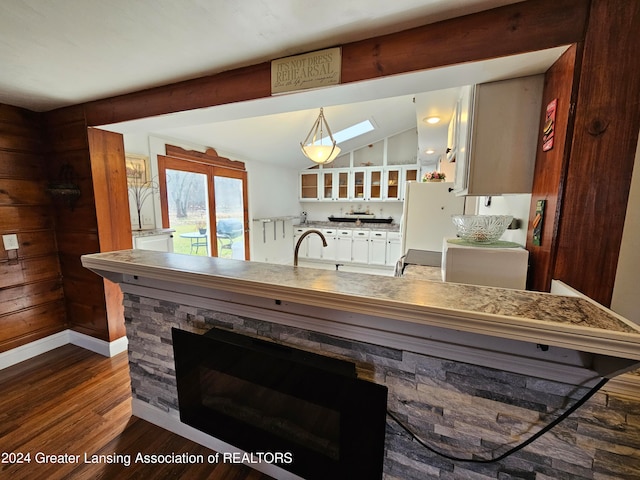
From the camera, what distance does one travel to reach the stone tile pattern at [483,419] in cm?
79

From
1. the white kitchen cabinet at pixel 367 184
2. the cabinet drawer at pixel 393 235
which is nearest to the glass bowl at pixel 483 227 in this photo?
the cabinet drawer at pixel 393 235

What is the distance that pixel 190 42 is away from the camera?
131cm

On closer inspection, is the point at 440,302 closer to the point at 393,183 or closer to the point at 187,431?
the point at 187,431

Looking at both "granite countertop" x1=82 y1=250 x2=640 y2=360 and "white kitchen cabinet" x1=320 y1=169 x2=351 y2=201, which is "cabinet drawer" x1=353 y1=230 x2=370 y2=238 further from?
"granite countertop" x1=82 y1=250 x2=640 y2=360

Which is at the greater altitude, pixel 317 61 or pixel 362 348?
pixel 317 61

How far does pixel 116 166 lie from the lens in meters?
2.35

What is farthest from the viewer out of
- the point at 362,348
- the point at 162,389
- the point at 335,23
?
the point at 162,389

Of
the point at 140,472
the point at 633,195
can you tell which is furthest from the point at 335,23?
the point at 140,472

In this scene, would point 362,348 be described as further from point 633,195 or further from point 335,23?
point 335,23

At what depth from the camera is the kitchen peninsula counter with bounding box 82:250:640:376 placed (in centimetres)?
66

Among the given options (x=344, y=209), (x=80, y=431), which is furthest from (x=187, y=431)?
(x=344, y=209)

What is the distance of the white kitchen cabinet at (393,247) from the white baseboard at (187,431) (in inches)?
187

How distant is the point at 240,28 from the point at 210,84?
0.53 metres

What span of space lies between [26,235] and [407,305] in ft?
10.6
